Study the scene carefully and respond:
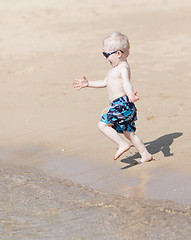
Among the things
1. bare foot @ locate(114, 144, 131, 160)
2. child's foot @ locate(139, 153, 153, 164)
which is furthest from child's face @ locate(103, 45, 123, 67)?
child's foot @ locate(139, 153, 153, 164)

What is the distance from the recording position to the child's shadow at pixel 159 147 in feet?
17.4

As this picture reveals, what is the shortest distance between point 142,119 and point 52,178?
76.3 inches

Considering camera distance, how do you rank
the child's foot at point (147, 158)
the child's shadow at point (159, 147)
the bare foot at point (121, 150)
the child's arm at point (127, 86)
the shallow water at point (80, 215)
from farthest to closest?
the child's shadow at point (159, 147), the child's foot at point (147, 158), the bare foot at point (121, 150), the child's arm at point (127, 86), the shallow water at point (80, 215)

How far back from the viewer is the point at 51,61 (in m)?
11.6

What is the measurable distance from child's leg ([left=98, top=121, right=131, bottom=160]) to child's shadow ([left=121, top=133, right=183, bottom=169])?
0.20m

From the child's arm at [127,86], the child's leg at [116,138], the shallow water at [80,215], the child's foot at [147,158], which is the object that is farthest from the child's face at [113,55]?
the shallow water at [80,215]

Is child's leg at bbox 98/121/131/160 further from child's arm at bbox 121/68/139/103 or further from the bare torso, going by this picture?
child's arm at bbox 121/68/139/103

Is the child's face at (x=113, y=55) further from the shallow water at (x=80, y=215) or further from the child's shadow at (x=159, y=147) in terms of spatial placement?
the shallow water at (x=80, y=215)

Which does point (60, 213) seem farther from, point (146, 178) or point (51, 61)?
point (51, 61)

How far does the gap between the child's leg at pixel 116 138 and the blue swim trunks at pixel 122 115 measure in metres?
0.06

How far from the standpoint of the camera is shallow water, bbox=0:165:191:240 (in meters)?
3.60

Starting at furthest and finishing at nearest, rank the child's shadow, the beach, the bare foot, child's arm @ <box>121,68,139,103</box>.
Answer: the child's shadow < the bare foot < child's arm @ <box>121,68,139,103</box> < the beach

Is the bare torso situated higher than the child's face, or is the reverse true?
the child's face

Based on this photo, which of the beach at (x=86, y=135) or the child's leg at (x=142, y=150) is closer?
the beach at (x=86, y=135)
